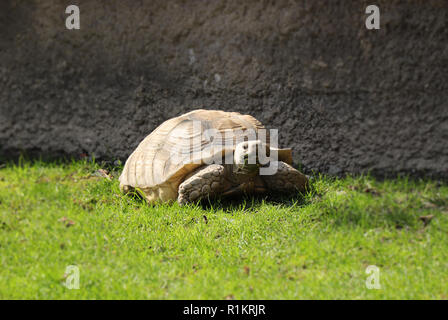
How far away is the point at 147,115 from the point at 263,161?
2217mm

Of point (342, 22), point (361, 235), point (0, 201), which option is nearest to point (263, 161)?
Result: point (361, 235)

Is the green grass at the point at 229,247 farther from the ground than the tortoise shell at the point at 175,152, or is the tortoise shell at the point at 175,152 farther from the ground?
the tortoise shell at the point at 175,152

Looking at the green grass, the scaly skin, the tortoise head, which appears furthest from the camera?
the scaly skin

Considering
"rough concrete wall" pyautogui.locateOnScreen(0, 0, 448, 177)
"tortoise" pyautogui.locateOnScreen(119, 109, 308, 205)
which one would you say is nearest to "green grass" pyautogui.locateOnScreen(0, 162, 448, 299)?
"tortoise" pyautogui.locateOnScreen(119, 109, 308, 205)

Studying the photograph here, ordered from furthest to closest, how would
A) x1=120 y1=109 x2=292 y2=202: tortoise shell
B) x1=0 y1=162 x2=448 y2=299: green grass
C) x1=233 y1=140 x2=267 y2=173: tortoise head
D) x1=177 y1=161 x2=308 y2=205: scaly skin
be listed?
1. x1=120 y1=109 x2=292 y2=202: tortoise shell
2. x1=177 y1=161 x2=308 y2=205: scaly skin
3. x1=233 y1=140 x2=267 y2=173: tortoise head
4. x1=0 y1=162 x2=448 y2=299: green grass

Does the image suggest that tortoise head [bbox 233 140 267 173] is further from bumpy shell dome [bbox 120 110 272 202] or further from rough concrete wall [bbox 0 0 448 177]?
rough concrete wall [bbox 0 0 448 177]

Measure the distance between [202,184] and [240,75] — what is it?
189 cm

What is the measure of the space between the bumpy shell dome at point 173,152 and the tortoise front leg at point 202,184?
159 mm

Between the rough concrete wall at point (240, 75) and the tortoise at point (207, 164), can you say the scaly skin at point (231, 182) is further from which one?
the rough concrete wall at point (240, 75)

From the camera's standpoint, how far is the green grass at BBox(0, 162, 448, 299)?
3.36 meters

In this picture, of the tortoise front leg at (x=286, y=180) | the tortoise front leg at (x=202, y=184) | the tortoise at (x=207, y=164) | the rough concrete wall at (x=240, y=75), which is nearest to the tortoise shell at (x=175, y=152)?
the tortoise at (x=207, y=164)

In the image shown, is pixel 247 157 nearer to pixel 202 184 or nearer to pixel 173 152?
pixel 202 184

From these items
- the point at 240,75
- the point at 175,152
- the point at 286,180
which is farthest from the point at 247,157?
the point at 240,75

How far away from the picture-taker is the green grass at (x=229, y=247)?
336 cm
